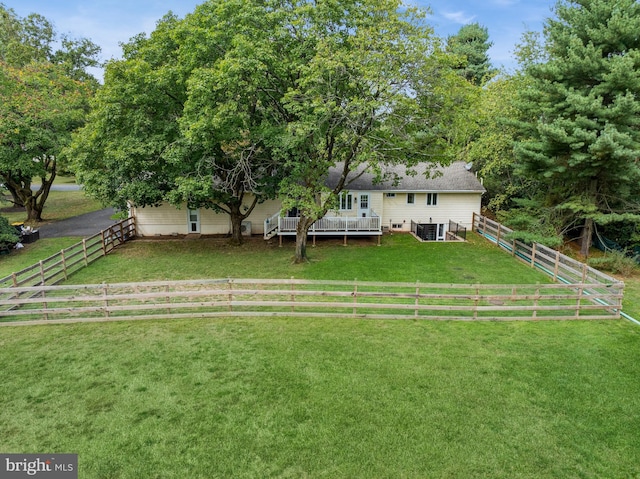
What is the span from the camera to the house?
23.6 metres

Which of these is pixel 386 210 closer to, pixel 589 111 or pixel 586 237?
pixel 586 237

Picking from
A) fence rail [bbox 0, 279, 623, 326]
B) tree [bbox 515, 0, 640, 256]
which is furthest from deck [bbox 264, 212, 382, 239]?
fence rail [bbox 0, 279, 623, 326]

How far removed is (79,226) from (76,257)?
896cm

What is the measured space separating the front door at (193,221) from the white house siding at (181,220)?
0.18m

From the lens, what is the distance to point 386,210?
24672 millimetres

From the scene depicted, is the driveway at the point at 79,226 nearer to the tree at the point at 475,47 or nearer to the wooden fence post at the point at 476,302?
the wooden fence post at the point at 476,302

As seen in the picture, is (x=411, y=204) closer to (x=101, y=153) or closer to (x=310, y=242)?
(x=310, y=242)

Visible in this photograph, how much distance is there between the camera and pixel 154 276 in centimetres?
1600

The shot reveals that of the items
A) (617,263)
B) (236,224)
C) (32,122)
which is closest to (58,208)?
(32,122)

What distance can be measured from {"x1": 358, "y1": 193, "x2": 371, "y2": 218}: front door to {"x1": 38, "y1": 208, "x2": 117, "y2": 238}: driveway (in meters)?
15.9

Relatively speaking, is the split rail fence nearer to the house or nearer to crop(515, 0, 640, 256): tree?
the house

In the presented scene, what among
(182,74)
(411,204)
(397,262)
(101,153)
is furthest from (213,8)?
(411,204)

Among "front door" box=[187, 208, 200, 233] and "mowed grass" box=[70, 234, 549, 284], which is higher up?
"front door" box=[187, 208, 200, 233]

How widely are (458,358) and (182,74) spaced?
1525 centimetres
